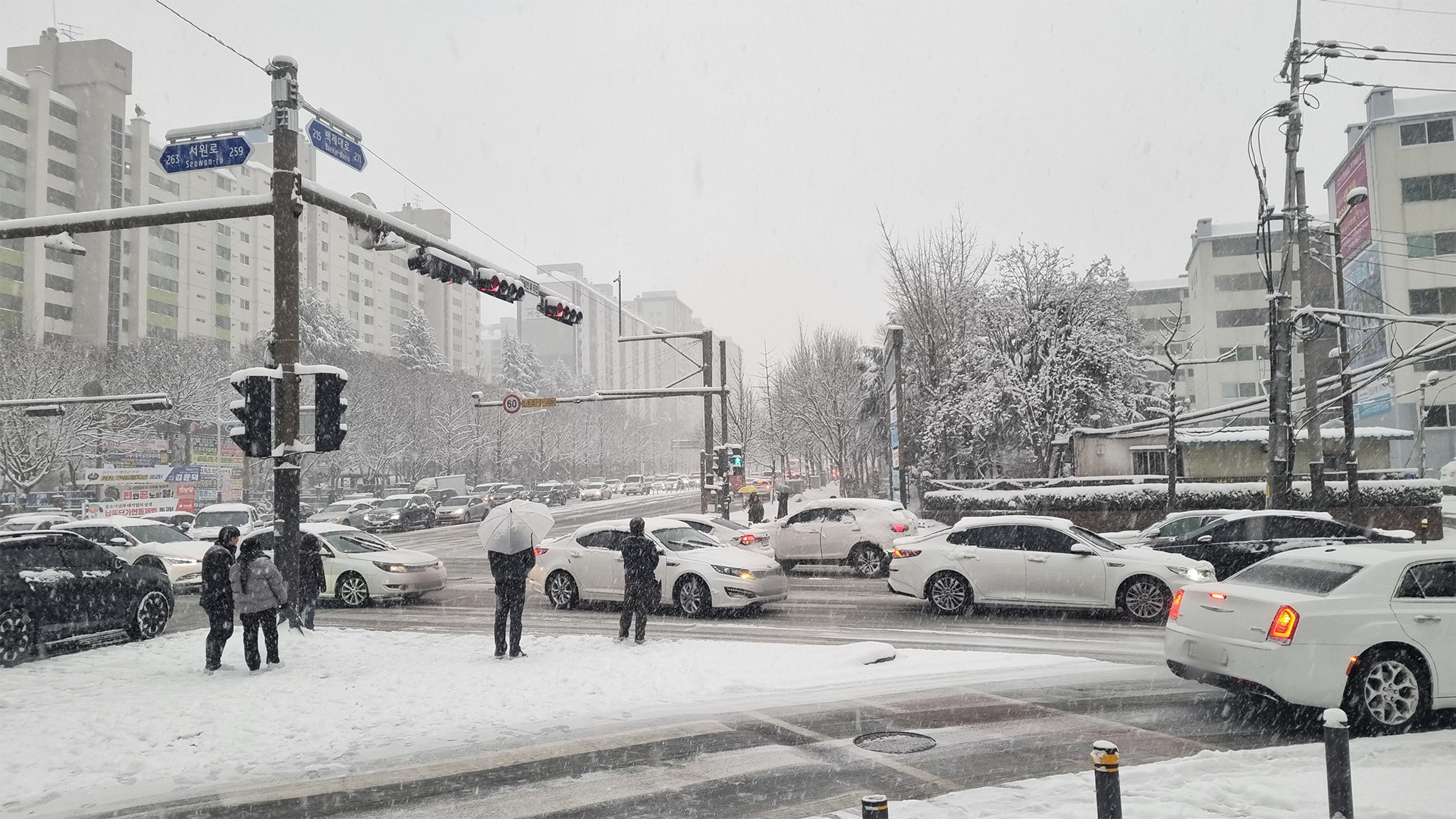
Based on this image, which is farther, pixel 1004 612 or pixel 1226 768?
pixel 1004 612

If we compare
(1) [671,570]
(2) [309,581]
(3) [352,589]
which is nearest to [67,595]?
(2) [309,581]

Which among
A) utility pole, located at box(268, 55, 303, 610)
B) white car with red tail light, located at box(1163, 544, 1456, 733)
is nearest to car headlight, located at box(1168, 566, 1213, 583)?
white car with red tail light, located at box(1163, 544, 1456, 733)

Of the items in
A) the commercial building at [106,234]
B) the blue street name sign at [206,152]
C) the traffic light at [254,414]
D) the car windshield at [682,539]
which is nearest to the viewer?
the traffic light at [254,414]

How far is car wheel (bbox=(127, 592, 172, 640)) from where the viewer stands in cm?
1255

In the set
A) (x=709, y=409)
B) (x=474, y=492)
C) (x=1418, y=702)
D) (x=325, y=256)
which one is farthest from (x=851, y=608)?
(x=325, y=256)

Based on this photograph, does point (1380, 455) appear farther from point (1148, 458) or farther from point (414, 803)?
point (414, 803)

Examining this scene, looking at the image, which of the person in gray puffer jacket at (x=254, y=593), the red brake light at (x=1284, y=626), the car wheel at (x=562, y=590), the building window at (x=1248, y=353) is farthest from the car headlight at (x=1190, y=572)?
the building window at (x=1248, y=353)

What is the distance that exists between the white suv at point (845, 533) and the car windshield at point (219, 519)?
59.0ft

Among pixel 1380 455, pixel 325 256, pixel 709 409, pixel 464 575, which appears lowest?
pixel 464 575

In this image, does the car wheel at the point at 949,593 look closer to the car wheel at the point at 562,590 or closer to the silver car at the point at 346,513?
the car wheel at the point at 562,590

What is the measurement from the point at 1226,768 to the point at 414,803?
530 cm

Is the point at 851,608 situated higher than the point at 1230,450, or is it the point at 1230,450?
the point at 1230,450

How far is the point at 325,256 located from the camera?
103m

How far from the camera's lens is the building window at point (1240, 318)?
3019 inches
